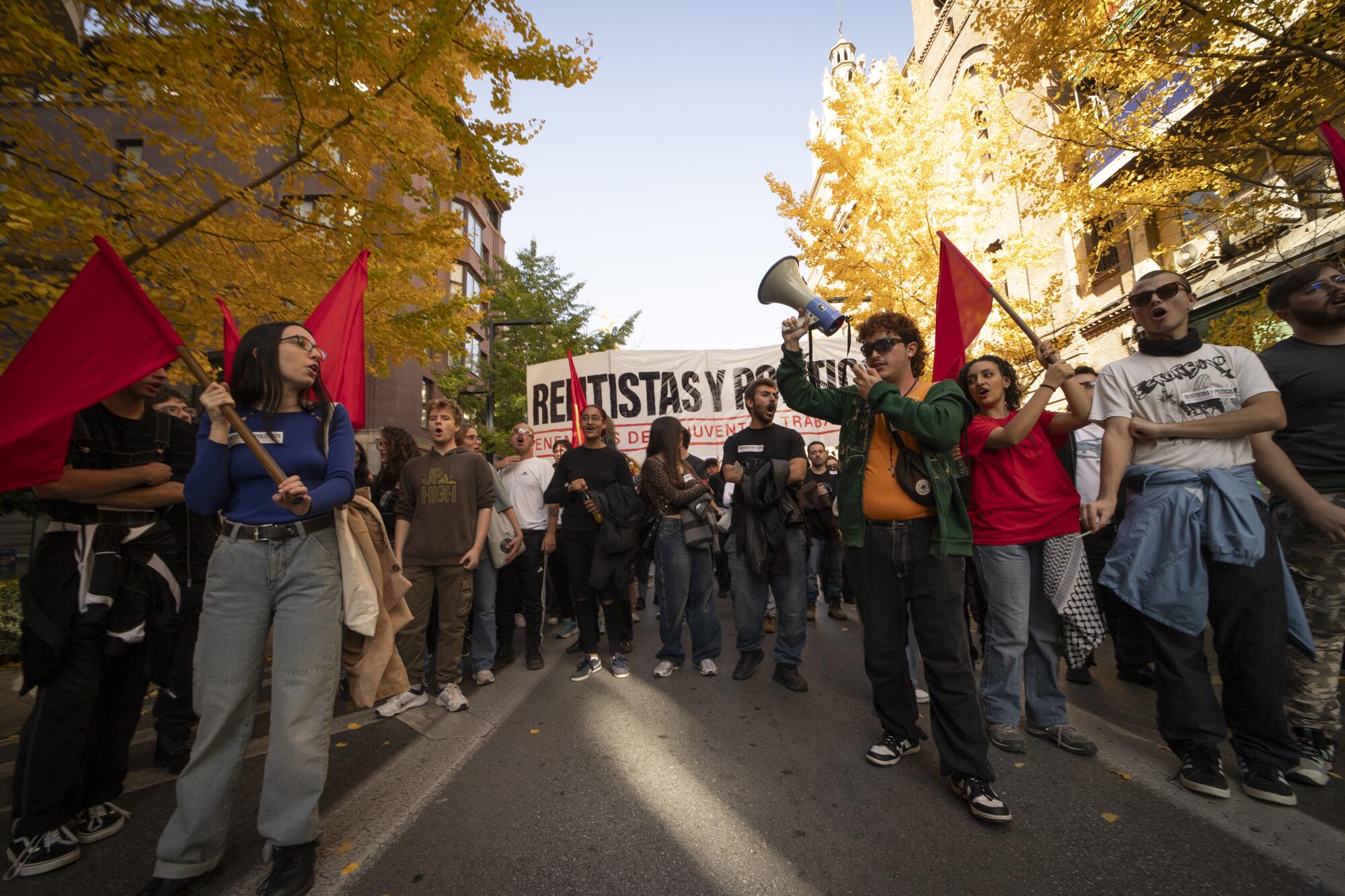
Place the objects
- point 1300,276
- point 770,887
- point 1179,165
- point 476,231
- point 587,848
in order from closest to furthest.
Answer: point 770,887
point 587,848
point 1300,276
point 1179,165
point 476,231

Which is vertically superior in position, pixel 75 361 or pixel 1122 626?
pixel 75 361

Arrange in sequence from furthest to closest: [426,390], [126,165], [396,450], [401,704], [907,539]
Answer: [426,390] < [396,450] < [126,165] < [401,704] < [907,539]

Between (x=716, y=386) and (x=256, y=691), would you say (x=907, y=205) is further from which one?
(x=256, y=691)

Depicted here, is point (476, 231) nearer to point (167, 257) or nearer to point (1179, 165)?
point (167, 257)

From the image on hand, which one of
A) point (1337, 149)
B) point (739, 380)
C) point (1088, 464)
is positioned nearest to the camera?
point (1337, 149)

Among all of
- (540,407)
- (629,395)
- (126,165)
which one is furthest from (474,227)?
(126,165)

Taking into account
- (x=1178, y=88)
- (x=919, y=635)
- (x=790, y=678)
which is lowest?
(x=790, y=678)

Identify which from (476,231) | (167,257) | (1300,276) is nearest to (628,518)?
(1300,276)

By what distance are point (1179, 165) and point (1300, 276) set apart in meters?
5.26

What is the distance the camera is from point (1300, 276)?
118 inches

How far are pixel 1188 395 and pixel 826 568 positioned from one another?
5.02 m

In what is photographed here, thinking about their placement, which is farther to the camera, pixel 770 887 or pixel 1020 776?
pixel 1020 776

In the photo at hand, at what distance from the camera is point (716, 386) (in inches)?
417

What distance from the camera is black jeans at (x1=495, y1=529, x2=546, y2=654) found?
537 cm
